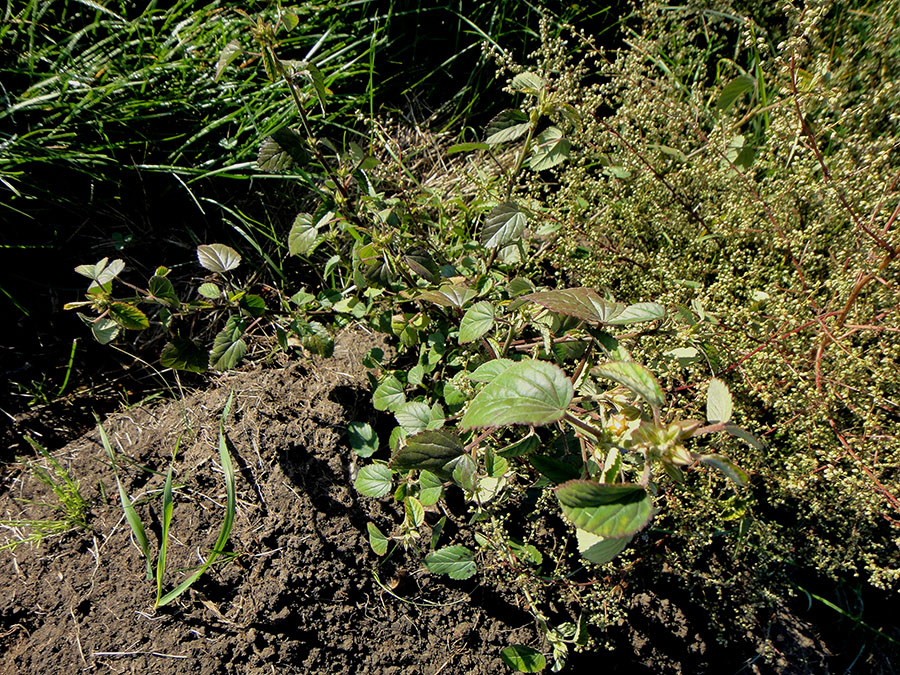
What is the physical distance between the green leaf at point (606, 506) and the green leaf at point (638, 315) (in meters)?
0.41

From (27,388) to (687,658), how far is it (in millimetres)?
2484

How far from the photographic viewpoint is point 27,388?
84.4 inches

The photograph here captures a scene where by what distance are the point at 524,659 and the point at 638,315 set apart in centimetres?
102

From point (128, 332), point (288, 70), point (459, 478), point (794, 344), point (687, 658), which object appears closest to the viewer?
point (459, 478)

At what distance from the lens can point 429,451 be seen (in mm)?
1294

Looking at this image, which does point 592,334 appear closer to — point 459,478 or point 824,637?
point 459,478

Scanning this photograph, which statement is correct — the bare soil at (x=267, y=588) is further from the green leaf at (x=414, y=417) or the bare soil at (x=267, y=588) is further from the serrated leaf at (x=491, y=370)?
the serrated leaf at (x=491, y=370)

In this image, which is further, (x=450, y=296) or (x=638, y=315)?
(x=450, y=296)

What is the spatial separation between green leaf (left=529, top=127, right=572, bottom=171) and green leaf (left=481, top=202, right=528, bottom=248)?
0.15 meters

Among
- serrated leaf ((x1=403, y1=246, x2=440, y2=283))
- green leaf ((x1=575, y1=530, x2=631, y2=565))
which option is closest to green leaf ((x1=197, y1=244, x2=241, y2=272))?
serrated leaf ((x1=403, y1=246, x2=440, y2=283))

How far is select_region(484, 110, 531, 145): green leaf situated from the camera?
5.18 ft

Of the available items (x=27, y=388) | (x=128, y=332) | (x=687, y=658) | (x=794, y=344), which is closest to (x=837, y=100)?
(x=794, y=344)

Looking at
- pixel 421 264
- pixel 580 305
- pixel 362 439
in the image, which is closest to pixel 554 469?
pixel 580 305

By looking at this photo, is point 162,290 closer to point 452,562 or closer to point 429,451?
point 429,451
